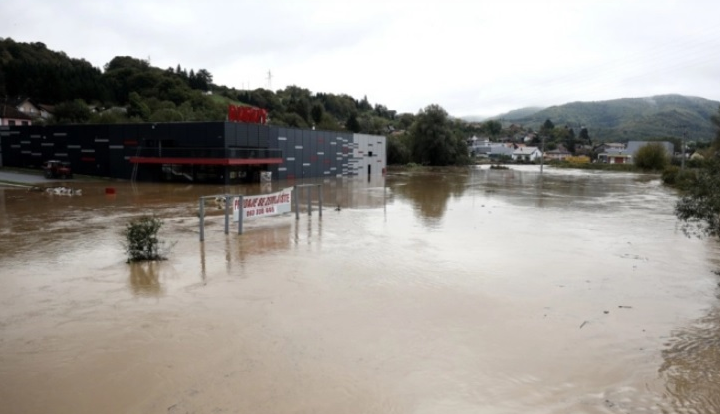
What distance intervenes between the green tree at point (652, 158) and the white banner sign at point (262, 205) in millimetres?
89960

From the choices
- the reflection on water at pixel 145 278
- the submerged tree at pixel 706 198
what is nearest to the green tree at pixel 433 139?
the submerged tree at pixel 706 198


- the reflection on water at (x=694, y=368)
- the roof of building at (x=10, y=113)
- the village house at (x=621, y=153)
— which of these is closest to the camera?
the reflection on water at (x=694, y=368)

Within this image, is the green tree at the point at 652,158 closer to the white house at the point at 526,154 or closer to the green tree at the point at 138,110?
the white house at the point at 526,154

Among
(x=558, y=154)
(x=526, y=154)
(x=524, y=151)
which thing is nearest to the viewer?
(x=526, y=154)

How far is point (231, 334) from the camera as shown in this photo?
8.60 metres

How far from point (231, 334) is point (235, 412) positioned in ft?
8.60

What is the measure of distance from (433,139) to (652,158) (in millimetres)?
40164

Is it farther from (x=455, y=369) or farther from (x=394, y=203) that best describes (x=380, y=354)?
(x=394, y=203)

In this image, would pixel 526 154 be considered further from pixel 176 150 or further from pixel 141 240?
pixel 141 240

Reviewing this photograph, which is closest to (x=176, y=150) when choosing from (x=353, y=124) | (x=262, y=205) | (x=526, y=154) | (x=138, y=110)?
(x=262, y=205)

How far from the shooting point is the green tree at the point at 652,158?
3541 inches

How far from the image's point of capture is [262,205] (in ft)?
63.5

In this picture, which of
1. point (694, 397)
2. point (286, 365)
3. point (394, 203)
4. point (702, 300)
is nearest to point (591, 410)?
point (694, 397)

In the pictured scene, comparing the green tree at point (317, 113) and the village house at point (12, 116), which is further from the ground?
the green tree at point (317, 113)
